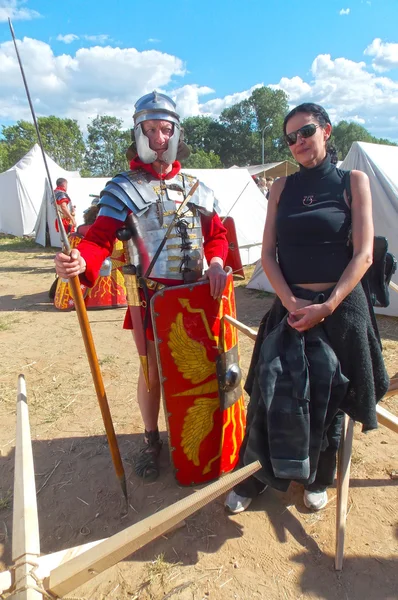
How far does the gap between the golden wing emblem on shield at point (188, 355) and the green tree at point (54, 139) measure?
4734 centimetres

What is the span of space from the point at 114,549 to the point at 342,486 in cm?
123

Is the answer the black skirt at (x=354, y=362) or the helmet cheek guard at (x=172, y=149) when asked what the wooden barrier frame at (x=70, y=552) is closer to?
the black skirt at (x=354, y=362)

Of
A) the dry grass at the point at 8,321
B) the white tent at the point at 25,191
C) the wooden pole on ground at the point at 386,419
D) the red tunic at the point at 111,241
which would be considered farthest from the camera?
the white tent at the point at 25,191

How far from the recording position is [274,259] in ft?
5.95

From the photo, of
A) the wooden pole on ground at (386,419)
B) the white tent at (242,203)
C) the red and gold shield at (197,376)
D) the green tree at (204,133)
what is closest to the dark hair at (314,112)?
the red and gold shield at (197,376)

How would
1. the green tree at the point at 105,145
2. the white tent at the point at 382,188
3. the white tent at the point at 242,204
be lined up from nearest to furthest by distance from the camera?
the white tent at the point at 382,188
the white tent at the point at 242,204
the green tree at the point at 105,145

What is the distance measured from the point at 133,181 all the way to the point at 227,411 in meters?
1.30

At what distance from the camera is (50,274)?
9.05m

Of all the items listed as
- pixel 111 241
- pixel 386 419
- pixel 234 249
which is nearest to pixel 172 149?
pixel 111 241

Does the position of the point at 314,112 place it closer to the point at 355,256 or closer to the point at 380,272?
the point at 355,256

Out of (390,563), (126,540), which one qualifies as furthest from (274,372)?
(390,563)

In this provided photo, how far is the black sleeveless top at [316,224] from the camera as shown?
1.60m

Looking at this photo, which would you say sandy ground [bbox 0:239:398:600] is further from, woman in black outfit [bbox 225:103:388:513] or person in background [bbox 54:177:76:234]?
person in background [bbox 54:177:76:234]

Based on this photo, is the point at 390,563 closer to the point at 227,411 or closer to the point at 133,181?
the point at 227,411
